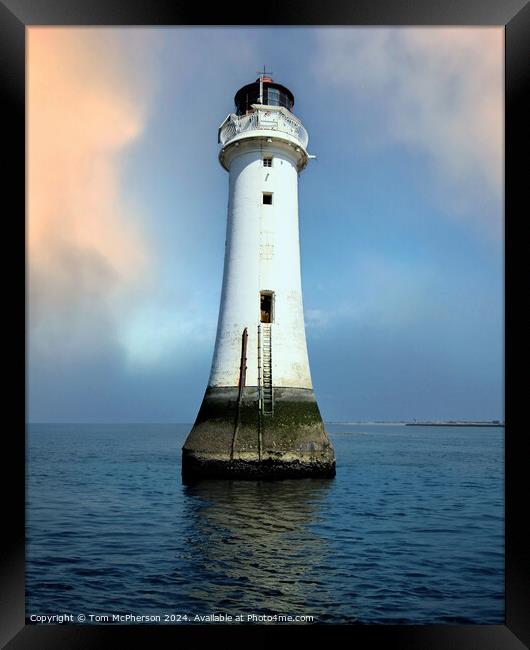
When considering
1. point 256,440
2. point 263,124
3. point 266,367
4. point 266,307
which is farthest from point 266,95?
point 256,440

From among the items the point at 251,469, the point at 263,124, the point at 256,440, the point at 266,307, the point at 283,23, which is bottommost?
the point at 251,469

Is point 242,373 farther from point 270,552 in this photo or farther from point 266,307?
point 270,552

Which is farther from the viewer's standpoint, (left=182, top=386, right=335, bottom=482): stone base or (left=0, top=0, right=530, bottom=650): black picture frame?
(left=182, top=386, right=335, bottom=482): stone base

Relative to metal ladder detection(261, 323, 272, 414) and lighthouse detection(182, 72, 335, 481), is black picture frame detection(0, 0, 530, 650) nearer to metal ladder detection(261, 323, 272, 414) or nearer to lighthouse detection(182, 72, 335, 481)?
lighthouse detection(182, 72, 335, 481)

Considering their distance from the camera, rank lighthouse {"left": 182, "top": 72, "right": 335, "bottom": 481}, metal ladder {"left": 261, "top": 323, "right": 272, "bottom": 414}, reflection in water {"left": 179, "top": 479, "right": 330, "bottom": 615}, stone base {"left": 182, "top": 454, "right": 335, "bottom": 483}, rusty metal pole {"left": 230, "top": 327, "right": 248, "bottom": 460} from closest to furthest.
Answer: reflection in water {"left": 179, "top": 479, "right": 330, "bottom": 615} < stone base {"left": 182, "top": 454, "right": 335, "bottom": 483} < lighthouse {"left": 182, "top": 72, "right": 335, "bottom": 481} < rusty metal pole {"left": 230, "top": 327, "right": 248, "bottom": 460} < metal ladder {"left": 261, "top": 323, "right": 272, "bottom": 414}

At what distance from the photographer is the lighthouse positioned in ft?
56.0

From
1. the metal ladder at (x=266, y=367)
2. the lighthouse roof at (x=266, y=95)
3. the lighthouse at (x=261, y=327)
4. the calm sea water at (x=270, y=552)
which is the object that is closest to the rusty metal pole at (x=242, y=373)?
the lighthouse at (x=261, y=327)

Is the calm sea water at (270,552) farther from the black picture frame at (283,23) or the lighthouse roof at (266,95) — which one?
the lighthouse roof at (266,95)

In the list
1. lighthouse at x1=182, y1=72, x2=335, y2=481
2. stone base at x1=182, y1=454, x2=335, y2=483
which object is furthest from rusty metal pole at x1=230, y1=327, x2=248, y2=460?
stone base at x1=182, y1=454, x2=335, y2=483

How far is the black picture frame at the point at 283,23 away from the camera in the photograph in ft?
14.7

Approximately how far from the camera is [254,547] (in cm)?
991

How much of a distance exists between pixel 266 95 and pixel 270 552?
54.1ft

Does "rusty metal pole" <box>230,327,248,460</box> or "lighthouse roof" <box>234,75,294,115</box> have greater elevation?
"lighthouse roof" <box>234,75,294,115</box>

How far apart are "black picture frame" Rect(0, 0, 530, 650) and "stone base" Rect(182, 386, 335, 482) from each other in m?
12.5
